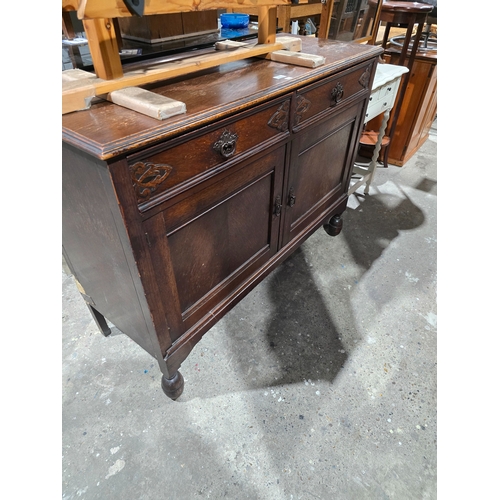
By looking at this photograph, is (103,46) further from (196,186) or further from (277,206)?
(277,206)

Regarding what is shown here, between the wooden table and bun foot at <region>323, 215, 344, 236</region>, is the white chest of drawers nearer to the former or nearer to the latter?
bun foot at <region>323, 215, 344, 236</region>

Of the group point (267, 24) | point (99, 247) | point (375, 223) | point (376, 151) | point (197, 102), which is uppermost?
point (267, 24)

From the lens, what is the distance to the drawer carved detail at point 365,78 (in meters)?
1.49

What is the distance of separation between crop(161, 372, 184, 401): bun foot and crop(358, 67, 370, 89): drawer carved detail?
1463 mm

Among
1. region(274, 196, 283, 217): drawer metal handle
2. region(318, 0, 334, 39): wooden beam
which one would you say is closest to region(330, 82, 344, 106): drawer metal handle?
region(274, 196, 283, 217): drawer metal handle

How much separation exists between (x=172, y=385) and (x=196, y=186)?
774 millimetres

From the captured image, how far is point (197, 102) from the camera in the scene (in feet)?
2.91

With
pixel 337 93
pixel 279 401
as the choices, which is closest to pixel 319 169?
pixel 337 93

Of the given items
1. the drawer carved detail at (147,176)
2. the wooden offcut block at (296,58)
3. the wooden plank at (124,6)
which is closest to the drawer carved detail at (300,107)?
the wooden offcut block at (296,58)

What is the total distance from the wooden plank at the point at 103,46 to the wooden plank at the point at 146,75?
0.07 feet

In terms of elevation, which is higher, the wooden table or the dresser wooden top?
the dresser wooden top

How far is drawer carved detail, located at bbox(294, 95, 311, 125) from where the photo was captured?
1.15 m

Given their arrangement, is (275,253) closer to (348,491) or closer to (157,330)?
(157,330)

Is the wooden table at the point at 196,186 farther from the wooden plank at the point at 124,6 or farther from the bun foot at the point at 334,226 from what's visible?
the bun foot at the point at 334,226
